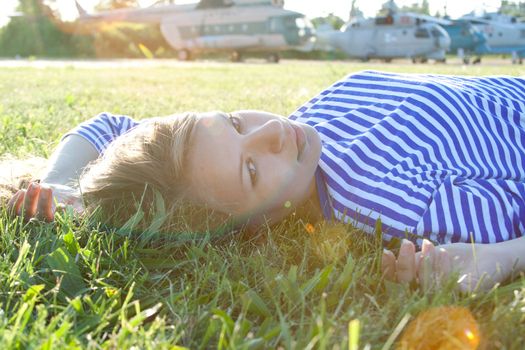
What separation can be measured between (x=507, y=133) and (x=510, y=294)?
41.9 inches

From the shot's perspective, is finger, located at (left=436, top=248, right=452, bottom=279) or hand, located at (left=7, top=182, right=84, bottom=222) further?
hand, located at (left=7, top=182, right=84, bottom=222)

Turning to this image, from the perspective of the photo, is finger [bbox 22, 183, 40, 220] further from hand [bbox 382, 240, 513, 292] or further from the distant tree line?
the distant tree line

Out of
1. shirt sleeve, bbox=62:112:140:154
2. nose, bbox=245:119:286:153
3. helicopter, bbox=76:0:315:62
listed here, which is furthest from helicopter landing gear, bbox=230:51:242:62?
nose, bbox=245:119:286:153

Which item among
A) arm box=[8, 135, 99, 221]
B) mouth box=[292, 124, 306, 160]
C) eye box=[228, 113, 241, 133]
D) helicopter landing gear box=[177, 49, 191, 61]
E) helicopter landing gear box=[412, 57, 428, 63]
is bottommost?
helicopter landing gear box=[412, 57, 428, 63]

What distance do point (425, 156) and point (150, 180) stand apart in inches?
37.3

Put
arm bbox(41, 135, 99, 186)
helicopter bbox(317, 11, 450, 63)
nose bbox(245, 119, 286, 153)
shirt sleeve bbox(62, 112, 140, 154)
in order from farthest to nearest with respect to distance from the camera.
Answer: helicopter bbox(317, 11, 450, 63)
shirt sleeve bbox(62, 112, 140, 154)
arm bbox(41, 135, 99, 186)
nose bbox(245, 119, 286, 153)

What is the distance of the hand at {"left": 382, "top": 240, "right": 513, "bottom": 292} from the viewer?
1.38 meters

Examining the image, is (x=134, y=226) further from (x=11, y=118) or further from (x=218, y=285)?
(x=11, y=118)

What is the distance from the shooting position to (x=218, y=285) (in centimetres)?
139

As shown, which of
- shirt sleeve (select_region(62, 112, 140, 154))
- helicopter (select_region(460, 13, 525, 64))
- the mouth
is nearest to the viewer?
the mouth

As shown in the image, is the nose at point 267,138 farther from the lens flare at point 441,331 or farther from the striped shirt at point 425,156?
the lens flare at point 441,331

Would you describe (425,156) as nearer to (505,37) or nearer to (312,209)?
(312,209)

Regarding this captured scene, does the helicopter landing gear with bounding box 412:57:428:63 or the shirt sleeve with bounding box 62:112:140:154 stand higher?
the shirt sleeve with bounding box 62:112:140:154

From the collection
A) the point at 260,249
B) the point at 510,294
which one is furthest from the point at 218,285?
the point at 510,294
